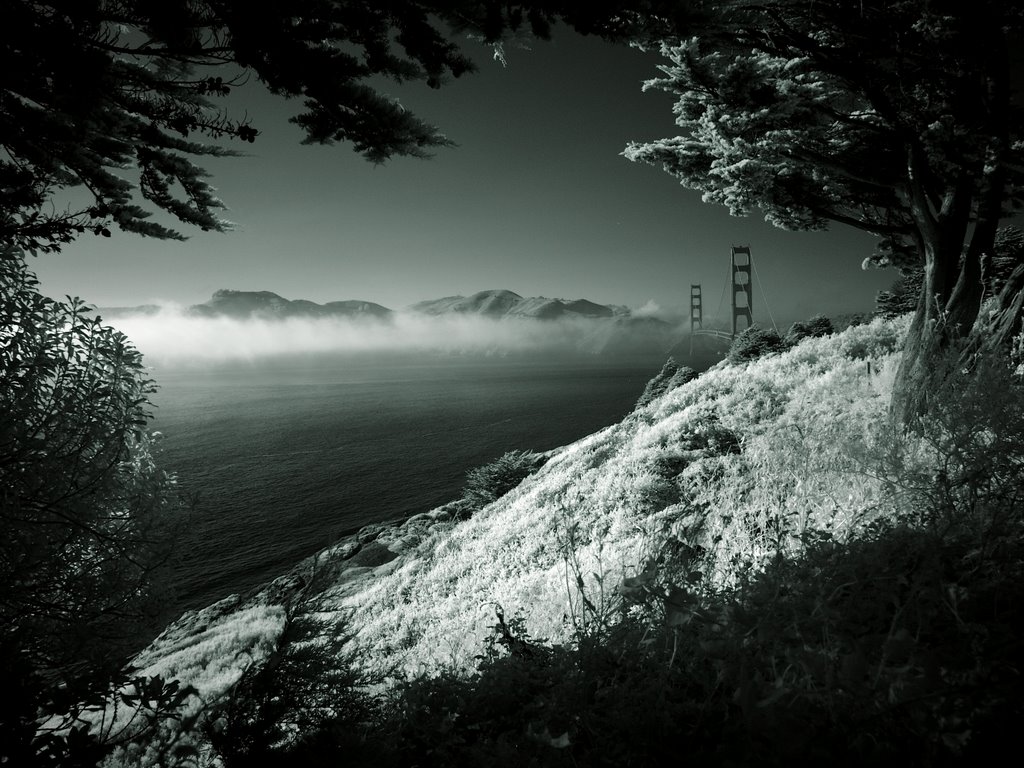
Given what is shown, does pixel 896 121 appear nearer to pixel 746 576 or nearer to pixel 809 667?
pixel 746 576

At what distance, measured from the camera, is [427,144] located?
414cm

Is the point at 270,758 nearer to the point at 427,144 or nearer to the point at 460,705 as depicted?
the point at 460,705

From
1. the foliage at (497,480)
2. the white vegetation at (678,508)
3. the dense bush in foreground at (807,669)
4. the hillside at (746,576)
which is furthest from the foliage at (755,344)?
the dense bush in foreground at (807,669)

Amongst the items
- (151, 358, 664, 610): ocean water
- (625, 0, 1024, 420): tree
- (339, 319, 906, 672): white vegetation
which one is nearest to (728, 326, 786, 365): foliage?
(339, 319, 906, 672): white vegetation

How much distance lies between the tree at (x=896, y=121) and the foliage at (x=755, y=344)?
17.5 meters

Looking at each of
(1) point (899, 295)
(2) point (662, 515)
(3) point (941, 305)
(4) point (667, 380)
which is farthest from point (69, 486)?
(1) point (899, 295)

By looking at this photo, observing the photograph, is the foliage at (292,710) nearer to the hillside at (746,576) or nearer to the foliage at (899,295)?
the hillside at (746,576)

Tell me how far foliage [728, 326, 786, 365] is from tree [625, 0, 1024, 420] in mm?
17517

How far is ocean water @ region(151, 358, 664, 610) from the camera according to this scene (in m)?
31.3

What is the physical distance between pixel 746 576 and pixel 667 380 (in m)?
37.7

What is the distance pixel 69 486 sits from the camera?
5703mm

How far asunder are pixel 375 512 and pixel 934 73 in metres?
40.3

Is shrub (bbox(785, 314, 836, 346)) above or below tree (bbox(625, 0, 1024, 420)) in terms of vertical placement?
below

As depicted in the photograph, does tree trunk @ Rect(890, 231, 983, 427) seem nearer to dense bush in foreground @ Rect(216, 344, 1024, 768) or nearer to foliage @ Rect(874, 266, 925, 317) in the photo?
dense bush in foreground @ Rect(216, 344, 1024, 768)
